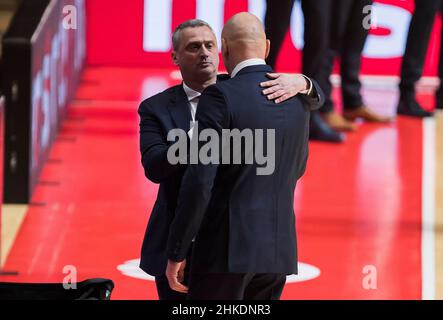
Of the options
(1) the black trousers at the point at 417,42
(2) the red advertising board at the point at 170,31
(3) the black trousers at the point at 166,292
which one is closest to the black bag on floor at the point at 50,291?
(3) the black trousers at the point at 166,292

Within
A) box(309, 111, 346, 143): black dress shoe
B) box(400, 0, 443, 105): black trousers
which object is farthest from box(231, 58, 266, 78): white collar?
box(400, 0, 443, 105): black trousers

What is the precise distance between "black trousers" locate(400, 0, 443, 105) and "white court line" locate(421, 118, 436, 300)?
1.08 feet

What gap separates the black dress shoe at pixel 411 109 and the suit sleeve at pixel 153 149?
5154 millimetres

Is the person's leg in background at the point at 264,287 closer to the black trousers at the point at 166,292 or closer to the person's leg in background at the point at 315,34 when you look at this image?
the black trousers at the point at 166,292

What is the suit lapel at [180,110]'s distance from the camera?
167 inches

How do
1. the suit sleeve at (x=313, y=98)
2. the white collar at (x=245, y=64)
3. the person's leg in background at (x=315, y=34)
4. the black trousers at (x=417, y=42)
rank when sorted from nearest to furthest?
the white collar at (x=245, y=64) → the suit sleeve at (x=313, y=98) → the person's leg in background at (x=315, y=34) → the black trousers at (x=417, y=42)

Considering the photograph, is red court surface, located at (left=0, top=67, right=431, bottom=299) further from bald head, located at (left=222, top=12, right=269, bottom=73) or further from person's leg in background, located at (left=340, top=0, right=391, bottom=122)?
bald head, located at (left=222, top=12, right=269, bottom=73)

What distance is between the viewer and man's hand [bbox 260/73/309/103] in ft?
13.4

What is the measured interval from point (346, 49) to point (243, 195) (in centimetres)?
482

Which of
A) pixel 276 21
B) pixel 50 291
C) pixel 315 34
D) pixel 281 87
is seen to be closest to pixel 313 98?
pixel 281 87

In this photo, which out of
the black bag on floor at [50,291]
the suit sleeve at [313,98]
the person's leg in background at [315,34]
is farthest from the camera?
the person's leg in background at [315,34]

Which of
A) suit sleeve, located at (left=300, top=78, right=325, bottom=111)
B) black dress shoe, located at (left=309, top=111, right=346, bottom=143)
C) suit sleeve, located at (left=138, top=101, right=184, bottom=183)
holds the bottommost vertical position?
black dress shoe, located at (left=309, top=111, right=346, bottom=143)

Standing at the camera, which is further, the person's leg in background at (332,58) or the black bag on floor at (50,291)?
the person's leg in background at (332,58)
